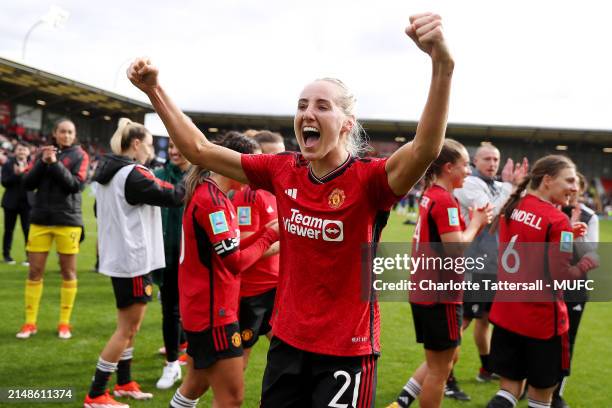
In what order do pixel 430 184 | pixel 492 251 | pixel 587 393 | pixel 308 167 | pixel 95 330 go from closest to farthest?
pixel 308 167
pixel 430 184
pixel 587 393
pixel 492 251
pixel 95 330

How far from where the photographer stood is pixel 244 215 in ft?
14.1

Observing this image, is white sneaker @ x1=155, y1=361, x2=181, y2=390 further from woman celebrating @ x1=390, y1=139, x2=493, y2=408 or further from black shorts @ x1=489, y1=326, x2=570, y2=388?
black shorts @ x1=489, y1=326, x2=570, y2=388

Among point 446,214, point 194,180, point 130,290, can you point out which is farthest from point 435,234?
point 130,290

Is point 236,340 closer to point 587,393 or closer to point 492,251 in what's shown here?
point 492,251

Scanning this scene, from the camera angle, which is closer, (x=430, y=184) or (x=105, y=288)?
(x=430, y=184)

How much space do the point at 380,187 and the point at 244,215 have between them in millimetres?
2287

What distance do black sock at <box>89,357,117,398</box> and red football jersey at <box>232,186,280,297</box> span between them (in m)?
1.13

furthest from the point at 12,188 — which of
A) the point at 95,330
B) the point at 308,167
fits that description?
the point at 308,167

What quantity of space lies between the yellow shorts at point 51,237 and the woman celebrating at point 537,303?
4359 millimetres

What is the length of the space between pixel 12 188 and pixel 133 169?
6603 mm

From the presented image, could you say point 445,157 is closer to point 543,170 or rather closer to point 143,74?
point 543,170

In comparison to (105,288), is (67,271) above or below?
above

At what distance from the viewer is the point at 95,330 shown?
6375mm

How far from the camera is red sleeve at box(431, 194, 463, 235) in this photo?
3797 mm
